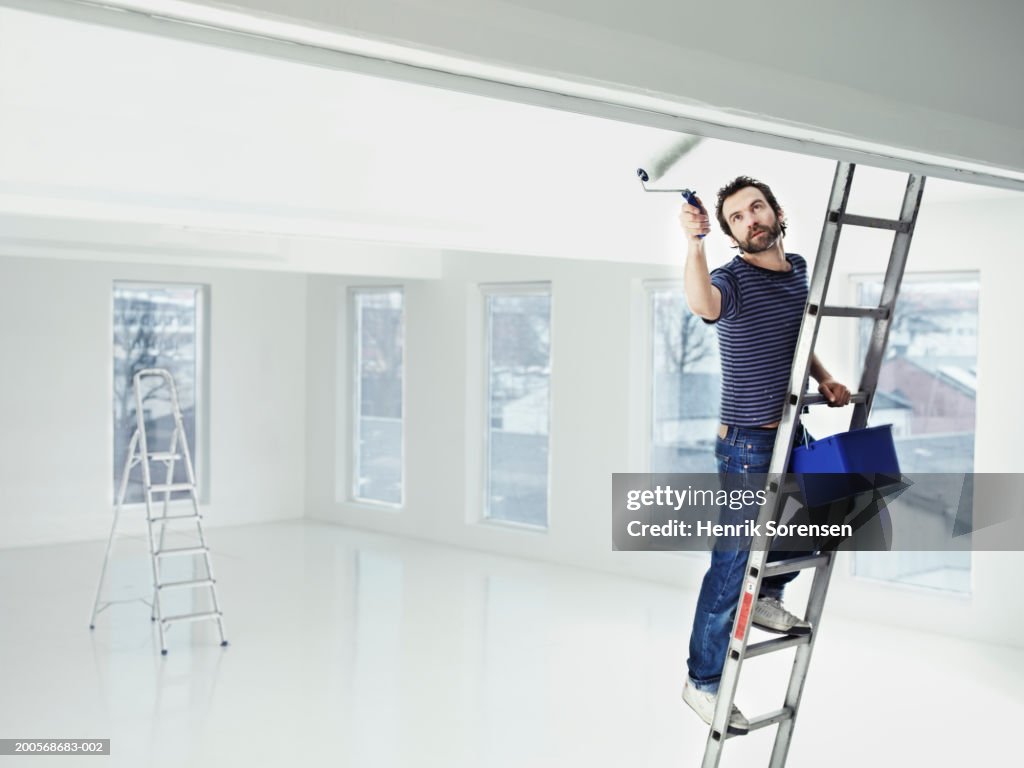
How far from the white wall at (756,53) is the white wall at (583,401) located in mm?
3168

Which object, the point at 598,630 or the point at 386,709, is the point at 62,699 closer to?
the point at 386,709

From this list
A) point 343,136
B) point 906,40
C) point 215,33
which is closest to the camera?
point 215,33

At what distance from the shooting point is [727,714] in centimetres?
320

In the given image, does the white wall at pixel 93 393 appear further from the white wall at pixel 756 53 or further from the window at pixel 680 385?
the white wall at pixel 756 53

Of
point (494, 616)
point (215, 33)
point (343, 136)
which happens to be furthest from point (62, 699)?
point (215, 33)

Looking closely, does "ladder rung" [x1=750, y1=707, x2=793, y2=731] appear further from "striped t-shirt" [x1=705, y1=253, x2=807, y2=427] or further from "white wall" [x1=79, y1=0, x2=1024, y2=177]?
"white wall" [x1=79, y1=0, x2=1024, y2=177]

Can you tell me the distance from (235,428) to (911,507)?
6390 mm

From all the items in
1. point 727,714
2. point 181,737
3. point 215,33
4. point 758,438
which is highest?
point 215,33

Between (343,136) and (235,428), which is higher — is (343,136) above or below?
above

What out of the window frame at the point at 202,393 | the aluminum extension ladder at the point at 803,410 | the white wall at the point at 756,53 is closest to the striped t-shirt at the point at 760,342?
the aluminum extension ladder at the point at 803,410

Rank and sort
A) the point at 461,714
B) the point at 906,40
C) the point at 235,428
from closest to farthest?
the point at 906,40 < the point at 461,714 < the point at 235,428

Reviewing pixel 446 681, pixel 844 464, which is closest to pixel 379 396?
pixel 446 681

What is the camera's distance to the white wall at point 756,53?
175 centimetres

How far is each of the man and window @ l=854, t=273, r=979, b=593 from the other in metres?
3.79
